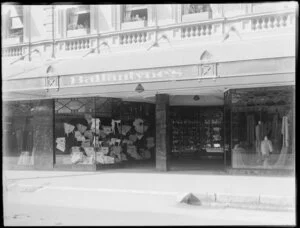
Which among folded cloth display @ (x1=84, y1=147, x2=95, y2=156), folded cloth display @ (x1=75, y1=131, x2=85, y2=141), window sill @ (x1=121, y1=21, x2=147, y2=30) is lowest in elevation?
folded cloth display @ (x1=84, y1=147, x2=95, y2=156)

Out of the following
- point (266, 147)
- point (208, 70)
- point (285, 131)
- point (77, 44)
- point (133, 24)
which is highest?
point (133, 24)

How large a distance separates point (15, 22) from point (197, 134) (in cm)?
765

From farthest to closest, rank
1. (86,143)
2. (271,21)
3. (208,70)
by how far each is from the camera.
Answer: (86,143), (271,21), (208,70)

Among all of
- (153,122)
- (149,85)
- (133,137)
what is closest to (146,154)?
(133,137)

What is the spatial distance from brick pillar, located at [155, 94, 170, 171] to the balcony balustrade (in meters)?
1.91

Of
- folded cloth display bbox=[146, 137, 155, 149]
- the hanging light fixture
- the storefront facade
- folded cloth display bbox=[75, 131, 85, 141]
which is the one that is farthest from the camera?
folded cloth display bbox=[146, 137, 155, 149]

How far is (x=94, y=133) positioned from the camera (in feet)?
46.7

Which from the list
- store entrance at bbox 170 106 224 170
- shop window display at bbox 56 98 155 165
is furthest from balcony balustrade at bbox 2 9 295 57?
store entrance at bbox 170 106 224 170

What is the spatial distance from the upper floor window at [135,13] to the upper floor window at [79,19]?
1272 mm

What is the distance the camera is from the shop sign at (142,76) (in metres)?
11.2

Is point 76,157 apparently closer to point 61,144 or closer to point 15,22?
point 61,144

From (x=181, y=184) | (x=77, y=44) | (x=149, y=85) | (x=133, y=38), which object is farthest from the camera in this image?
(x=77, y=44)

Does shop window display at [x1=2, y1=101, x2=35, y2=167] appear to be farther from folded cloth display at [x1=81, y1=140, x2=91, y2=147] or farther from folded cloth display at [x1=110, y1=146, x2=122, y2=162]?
folded cloth display at [x1=110, y1=146, x2=122, y2=162]

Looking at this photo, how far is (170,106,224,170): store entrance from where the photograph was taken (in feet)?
54.1
